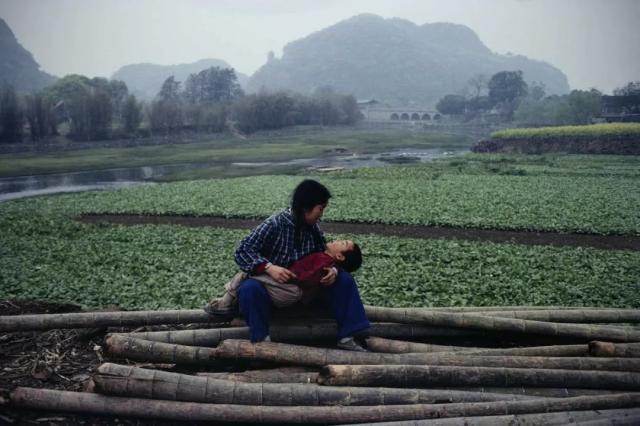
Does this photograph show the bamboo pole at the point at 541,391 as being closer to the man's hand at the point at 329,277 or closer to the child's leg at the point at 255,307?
the man's hand at the point at 329,277

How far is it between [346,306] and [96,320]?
3333 mm

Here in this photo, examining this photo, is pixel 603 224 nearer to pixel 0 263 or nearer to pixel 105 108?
pixel 0 263

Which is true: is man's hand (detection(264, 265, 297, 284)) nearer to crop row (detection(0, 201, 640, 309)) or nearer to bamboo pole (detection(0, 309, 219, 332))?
bamboo pole (detection(0, 309, 219, 332))

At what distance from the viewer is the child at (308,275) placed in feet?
18.6

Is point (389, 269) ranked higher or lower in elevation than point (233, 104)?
lower

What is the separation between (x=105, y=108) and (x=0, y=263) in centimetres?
6459

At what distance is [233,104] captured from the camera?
95375mm

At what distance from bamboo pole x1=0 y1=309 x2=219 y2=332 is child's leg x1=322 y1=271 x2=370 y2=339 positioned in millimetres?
1798

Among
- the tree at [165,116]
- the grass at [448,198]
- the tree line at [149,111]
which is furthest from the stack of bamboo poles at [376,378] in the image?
the tree at [165,116]

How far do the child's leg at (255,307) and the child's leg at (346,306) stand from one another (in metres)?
0.81

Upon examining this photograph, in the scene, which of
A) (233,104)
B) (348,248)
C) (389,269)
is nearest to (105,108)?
(233,104)

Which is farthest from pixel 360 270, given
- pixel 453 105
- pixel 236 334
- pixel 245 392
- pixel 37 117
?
pixel 453 105

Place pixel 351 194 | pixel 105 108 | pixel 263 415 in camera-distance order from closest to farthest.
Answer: pixel 263 415, pixel 351 194, pixel 105 108

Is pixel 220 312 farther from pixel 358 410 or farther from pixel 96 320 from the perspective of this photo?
pixel 358 410
